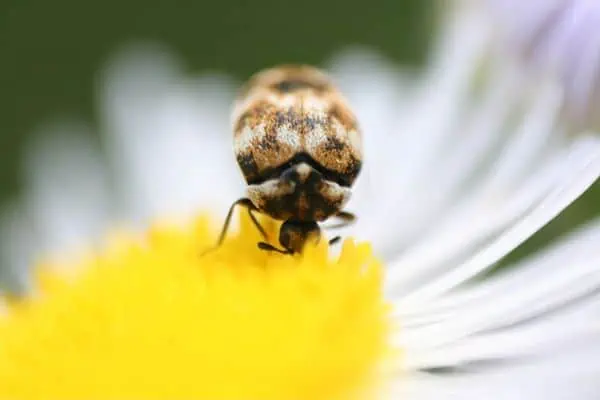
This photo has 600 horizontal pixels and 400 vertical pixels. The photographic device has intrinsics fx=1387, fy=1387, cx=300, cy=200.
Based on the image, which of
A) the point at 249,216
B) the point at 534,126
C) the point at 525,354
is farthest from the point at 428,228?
the point at 525,354

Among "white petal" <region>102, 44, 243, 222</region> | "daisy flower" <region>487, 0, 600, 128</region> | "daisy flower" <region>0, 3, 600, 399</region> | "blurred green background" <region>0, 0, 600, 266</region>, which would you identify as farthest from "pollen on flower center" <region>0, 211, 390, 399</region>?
"blurred green background" <region>0, 0, 600, 266</region>

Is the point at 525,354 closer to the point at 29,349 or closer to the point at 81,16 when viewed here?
the point at 29,349

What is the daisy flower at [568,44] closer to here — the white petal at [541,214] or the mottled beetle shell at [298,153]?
the white petal at [541,214]

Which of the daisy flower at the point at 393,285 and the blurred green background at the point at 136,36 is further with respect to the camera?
the blurred green background at the point at 136,36

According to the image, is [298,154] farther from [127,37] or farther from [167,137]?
[127,37]

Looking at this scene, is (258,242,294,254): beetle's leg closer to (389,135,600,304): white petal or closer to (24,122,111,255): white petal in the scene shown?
(389,135,600,304): white petal

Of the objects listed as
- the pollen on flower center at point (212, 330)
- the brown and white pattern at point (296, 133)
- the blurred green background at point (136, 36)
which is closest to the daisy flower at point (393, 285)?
the pollen on flower center at point (212, 330)
